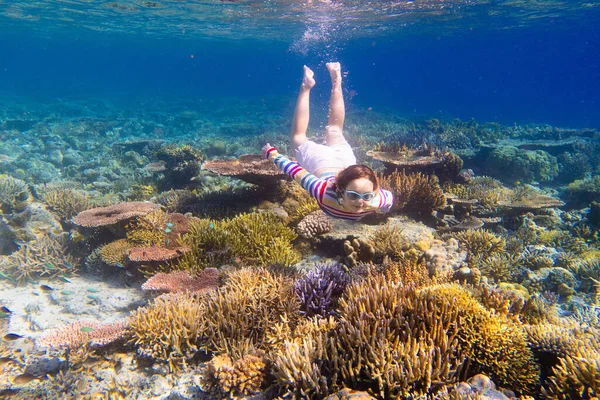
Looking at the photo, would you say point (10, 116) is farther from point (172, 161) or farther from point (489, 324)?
point (489, 324)

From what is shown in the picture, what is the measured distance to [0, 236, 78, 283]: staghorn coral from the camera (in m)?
6.82

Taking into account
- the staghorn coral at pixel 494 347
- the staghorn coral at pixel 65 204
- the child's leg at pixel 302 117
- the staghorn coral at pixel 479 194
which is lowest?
the staghorn coral at pixel 65 204

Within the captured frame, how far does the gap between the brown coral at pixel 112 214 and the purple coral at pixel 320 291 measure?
174 inches

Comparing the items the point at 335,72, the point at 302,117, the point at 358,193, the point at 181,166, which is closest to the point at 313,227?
the point at 358,193

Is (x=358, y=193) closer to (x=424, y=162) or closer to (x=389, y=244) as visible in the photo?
(x=389, y=244)

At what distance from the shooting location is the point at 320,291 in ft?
14.3

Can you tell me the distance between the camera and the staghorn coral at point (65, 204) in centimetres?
909

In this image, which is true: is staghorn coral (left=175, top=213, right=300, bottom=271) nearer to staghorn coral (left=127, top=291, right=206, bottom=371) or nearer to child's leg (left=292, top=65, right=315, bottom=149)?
staghorn coral (left=127, top=291, right=206, bottom=371)

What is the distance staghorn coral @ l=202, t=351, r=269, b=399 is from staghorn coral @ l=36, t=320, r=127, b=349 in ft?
5.38

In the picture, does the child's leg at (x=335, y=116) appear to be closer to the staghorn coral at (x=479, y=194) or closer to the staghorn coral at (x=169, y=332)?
the staghorn coral at (x=479, y=194)

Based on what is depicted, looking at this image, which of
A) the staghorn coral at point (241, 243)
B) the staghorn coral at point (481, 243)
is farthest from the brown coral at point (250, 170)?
the staghorn coral at point (481, 243)

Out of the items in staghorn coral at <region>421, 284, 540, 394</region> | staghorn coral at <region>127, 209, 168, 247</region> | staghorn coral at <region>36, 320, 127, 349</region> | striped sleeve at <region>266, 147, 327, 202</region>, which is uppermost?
striped sleeve at <region>266, 147, 327, 202</region>

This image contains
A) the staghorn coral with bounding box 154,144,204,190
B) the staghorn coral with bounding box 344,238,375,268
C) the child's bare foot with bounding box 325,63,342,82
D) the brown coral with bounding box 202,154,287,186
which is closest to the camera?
the staghorn coral with bounding box 344,238,375,268

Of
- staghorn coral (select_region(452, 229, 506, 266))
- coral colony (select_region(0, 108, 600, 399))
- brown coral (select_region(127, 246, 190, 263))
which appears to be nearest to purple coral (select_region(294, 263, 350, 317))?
coral colony (select_region(0, 108, 600, 399))
